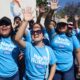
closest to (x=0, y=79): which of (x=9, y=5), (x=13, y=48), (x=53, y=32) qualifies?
(x=13, y=48)

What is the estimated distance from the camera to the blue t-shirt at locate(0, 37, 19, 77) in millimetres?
6395

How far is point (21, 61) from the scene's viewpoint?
23.4ft

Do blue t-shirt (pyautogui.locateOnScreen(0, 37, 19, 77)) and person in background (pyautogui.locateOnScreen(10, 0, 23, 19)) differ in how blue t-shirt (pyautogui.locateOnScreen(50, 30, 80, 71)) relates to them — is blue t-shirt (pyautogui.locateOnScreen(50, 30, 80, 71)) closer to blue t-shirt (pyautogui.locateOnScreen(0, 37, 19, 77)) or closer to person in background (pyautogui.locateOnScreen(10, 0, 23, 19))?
blue t-shirt (pyautogui.locateOnScreen(0, 37, 19, 77))

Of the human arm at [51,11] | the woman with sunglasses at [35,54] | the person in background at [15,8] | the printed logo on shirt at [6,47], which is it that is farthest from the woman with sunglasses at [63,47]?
the person in background at [15,8]

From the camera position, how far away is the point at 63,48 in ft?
23.6

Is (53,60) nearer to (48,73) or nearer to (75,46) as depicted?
(48,73)

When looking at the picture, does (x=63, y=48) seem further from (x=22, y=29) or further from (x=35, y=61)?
(x=22, y=29)

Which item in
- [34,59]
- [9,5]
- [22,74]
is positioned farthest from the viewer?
[9,5]

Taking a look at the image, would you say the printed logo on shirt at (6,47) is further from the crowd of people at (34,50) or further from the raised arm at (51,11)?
the raised arm at (51,11)

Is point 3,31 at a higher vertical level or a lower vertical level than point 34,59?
higher

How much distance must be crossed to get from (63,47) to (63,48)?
0.8 inches

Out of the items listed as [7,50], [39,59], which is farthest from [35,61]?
[7,50]

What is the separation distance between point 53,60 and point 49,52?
16 cm

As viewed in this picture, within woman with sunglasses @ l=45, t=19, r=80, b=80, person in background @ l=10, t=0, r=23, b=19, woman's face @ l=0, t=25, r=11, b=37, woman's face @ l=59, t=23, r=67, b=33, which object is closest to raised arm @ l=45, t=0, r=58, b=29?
woman with sunglasses @ l=45, t=19, r=80, b=80
